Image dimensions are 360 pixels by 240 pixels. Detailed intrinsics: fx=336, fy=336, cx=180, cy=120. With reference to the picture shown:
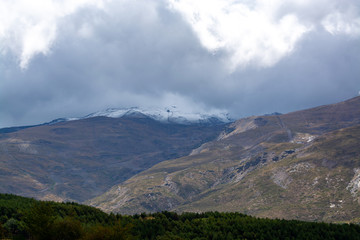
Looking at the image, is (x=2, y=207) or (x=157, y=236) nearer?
(x=157, y=236)

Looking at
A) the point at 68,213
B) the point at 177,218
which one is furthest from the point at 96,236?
the point at 177,218

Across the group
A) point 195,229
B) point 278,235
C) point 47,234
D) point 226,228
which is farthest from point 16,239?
point 278,235

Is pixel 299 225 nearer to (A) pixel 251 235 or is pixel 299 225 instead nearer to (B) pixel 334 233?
(B) pixel 334 233

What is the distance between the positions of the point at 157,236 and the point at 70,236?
2022 cm

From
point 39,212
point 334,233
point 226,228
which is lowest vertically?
point 334,233

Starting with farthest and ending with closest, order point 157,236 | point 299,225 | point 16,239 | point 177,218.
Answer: point 177,218
point 299,225
point 157,236
point 16,239

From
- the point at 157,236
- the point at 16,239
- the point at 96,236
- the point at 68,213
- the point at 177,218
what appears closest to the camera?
the point at 96,236

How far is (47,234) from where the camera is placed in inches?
2012

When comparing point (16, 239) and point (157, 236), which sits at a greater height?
point (16, 239)

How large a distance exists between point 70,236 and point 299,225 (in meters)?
48.5

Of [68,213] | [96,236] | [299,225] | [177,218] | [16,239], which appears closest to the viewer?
[96,236]

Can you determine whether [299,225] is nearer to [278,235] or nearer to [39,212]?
[278,235]

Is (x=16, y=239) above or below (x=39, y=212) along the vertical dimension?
below

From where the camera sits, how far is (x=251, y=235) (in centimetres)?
6900
